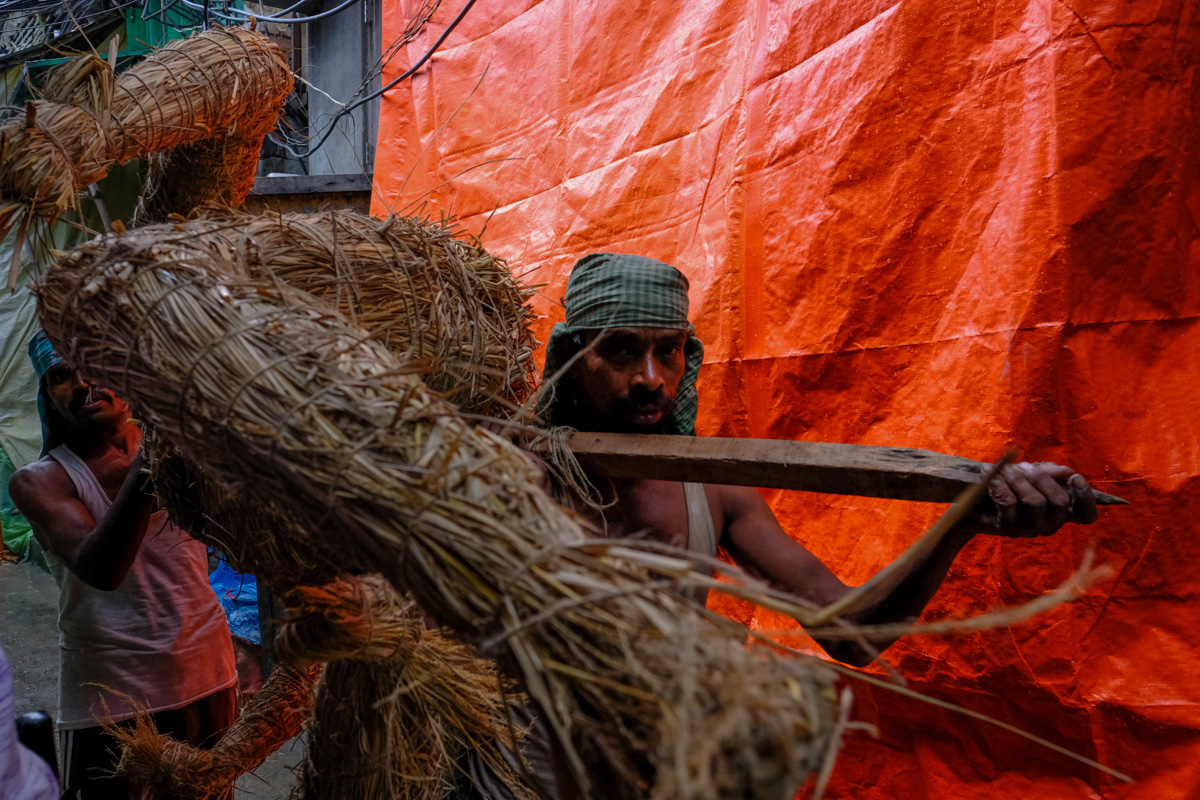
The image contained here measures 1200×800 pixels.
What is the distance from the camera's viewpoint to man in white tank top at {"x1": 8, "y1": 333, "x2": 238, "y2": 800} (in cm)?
229

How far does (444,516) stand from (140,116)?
1.40 metres

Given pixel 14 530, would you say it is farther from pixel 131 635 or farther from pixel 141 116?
pixel 141 116

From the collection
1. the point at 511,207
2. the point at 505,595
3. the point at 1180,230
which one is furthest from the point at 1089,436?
the point at 511,207

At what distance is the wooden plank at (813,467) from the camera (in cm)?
110

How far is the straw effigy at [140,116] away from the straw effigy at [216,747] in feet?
4.47

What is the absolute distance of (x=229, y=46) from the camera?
1.96 meters

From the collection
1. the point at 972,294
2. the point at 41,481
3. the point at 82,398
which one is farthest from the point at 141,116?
the point at 972,294

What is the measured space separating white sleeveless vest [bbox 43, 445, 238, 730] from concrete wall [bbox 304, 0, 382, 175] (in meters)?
2.96

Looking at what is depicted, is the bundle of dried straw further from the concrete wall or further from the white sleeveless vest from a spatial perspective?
the concrete wall

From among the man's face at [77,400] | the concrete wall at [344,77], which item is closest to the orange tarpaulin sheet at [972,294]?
the man's face at [77,400]

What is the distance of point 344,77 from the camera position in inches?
210

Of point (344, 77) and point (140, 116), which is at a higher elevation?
point (344, 77)

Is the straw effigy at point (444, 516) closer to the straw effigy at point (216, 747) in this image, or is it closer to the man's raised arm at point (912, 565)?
the man's raised arm at point (912, 565)

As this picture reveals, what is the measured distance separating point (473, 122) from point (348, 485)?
9.50ft
